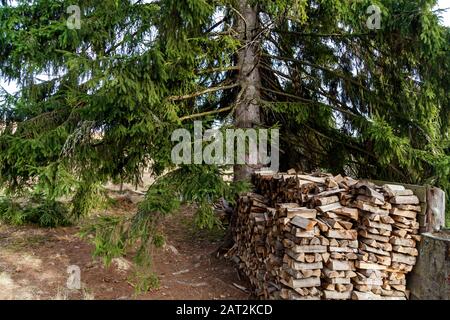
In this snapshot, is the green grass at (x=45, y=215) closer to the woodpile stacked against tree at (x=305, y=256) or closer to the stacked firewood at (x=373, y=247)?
the woodpile stacked against tree at (x=305, y=256)

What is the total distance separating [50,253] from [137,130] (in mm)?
3413

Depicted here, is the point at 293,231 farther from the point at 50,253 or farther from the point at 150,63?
the point at 50,253

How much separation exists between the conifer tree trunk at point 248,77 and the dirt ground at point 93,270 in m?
1.78

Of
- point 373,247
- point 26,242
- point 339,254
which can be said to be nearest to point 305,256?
point 339,254

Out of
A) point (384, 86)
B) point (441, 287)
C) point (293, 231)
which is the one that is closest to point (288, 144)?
point (384, 86)

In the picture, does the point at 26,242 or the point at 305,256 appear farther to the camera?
the point at 26,242

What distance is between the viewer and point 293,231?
3820 millimetres

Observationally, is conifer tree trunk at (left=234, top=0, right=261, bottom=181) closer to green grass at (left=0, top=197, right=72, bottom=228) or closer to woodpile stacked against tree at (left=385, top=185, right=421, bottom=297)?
woodpile stacked against tree at (left=385, top=185, right=421, bottom=297)

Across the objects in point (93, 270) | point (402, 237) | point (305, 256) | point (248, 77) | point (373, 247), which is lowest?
point (93, 270)

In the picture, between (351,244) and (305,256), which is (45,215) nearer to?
(305,256)

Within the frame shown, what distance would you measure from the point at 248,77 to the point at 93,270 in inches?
169

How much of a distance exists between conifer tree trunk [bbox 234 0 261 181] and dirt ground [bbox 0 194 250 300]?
1.78 meters

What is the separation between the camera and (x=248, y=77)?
6145 mm
